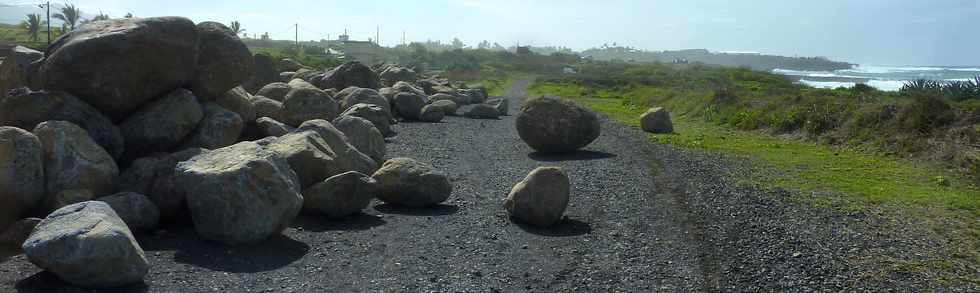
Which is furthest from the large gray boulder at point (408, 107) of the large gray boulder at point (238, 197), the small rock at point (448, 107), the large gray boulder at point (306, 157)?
the large gray boulder at point (238, 197)

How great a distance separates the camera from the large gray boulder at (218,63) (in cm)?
1432

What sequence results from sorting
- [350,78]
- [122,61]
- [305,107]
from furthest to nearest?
[350,78]
[305,107]
[122,61]

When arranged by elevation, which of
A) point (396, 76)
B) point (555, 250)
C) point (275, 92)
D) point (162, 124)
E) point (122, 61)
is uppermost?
point (122, 61)

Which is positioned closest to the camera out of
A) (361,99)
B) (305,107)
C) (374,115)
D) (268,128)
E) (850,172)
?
(268,128)

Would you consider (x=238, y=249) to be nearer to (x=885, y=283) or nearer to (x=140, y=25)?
(x=140, y=25)

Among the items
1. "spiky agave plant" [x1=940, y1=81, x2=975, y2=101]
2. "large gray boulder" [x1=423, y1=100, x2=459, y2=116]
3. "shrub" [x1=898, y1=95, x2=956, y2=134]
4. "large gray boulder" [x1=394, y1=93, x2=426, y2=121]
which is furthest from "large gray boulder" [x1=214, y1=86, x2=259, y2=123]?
"spiky agave plant" [x1=940, y1=81, x2=975, y2=101]

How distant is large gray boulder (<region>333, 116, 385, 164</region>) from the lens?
16.4m

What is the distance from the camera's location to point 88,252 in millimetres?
7691

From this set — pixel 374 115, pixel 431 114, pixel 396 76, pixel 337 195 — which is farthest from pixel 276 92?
pixel 396 76

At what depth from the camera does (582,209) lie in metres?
13.1

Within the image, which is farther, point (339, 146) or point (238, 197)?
point (339, 146)

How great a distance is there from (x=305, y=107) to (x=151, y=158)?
31.1 feet

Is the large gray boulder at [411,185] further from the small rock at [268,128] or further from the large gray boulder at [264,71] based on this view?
the large gray boulder at [264,71]

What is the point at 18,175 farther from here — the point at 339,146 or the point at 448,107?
the point at 448,107
